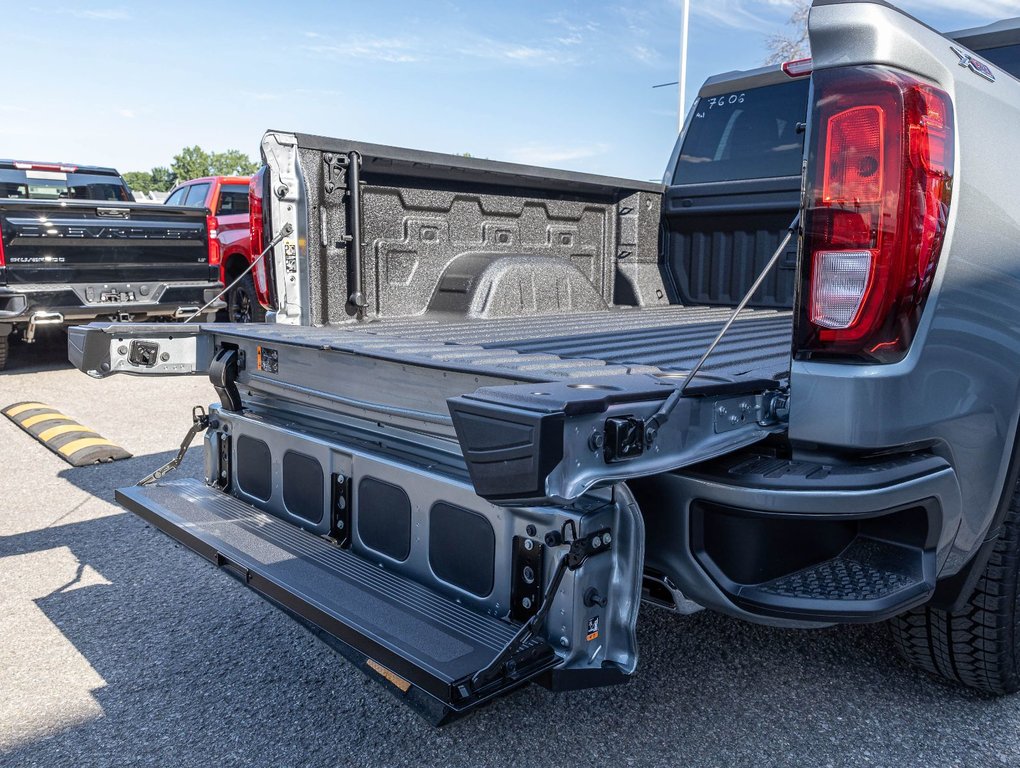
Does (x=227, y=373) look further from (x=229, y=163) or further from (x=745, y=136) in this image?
(x=229, y=163)

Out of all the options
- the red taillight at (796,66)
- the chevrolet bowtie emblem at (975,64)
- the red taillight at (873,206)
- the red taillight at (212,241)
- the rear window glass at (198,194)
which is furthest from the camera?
the rear window glass at (198,194)

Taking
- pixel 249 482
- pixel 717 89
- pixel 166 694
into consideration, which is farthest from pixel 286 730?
pixel 717 89

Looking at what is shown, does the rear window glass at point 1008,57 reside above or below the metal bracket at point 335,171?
above

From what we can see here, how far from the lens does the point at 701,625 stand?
3018 millimetres

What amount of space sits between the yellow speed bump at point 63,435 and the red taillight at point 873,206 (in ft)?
15.3

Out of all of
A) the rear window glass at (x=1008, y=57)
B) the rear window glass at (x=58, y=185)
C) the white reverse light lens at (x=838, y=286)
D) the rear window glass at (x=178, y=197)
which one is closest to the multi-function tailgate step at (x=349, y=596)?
the white reverse light lens at (x=838, y=286)

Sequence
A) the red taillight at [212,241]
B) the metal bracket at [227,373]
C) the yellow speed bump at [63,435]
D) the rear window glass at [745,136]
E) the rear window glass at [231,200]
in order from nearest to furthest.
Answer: the metal bracket at [227,373]
the rear window glass at [745,136]
the yellow speed bump at [63,435]
the red taillight at [212,241]
the rear window glass at [231,200]

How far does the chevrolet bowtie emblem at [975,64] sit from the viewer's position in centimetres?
189

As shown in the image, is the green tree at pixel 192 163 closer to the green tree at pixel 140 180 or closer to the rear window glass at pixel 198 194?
the green tree at pixel 140 180

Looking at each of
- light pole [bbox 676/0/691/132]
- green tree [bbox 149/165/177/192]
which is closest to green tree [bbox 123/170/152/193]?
green tree [bbox 149/165/177/192]

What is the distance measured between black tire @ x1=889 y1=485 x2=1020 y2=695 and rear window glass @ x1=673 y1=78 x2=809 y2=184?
248 cm

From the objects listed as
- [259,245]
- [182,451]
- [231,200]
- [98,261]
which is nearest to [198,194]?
[231,200]

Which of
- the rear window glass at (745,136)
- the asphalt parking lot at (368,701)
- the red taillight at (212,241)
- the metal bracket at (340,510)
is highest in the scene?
the rear window glass at (745,136)

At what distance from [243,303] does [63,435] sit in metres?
4.04
